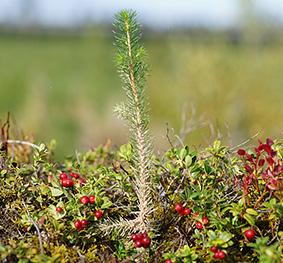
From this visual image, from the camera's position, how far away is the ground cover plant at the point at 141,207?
1.45 metres

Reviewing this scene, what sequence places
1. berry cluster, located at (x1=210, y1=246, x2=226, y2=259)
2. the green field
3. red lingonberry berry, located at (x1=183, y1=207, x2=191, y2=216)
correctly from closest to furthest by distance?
berry cluster, located at (x1=210, y1=246, x2=226, y2=259) → red lingonberry berry, located at (x1=183, y1=207, x2=191, y2=216) → the green field

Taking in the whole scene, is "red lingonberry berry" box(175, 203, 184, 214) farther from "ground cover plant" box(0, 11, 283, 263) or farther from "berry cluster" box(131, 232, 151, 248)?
"berry cluster" box(131, 232, 151, 248)

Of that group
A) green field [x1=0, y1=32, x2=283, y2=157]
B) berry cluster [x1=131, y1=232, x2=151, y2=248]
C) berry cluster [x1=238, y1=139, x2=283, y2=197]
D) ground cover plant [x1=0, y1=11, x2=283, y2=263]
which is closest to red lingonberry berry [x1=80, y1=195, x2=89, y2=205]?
ground cover plant [x1=0, y1=11, x2=283, y2=263]

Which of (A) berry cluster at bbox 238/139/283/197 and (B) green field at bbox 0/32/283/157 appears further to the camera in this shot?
(B) green field at bbox 0/32/283/157

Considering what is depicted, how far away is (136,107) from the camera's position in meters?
1.51

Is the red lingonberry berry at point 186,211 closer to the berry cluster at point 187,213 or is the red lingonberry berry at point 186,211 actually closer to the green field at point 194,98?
the berry cluster at point 187,213

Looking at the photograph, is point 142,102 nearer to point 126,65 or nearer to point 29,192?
point 126,65

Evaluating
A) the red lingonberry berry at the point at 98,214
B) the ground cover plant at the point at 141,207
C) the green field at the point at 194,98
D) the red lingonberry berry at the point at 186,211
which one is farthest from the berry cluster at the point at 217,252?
the green field at the point at 194,98

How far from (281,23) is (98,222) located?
1489cm

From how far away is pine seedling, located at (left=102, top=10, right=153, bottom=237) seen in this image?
1506 mm

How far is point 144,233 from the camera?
146 cm

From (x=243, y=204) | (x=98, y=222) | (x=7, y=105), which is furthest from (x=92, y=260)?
(x=7, y=105)

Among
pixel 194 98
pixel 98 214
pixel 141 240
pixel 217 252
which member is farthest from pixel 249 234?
pixel 194 98

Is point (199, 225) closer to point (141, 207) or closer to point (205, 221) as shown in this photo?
point (205, 221)
